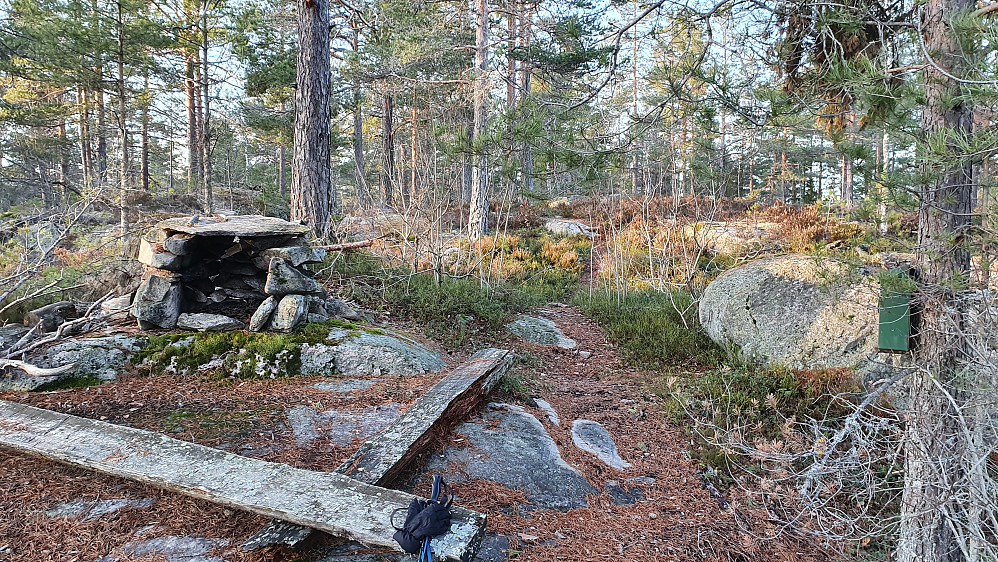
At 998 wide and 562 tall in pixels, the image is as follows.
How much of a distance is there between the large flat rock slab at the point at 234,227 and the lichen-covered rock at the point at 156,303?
1.77 ft

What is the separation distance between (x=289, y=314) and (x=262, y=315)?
250 mm

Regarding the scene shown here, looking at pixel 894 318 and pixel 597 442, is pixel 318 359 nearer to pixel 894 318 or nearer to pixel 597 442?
pixel 597 442

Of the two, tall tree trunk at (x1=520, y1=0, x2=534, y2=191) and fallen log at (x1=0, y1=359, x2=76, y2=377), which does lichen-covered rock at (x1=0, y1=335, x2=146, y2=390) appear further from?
tall tree trunk at (x1=520, y1=0, x2=534, y2=191)

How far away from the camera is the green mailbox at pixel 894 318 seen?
2.44 m

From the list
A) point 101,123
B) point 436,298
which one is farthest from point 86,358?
point 101,123

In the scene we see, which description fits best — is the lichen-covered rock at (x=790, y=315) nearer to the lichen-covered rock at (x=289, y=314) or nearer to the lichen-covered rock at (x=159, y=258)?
the lichen-covered rock at (x=289, y=314)

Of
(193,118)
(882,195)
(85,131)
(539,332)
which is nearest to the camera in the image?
(882,195)

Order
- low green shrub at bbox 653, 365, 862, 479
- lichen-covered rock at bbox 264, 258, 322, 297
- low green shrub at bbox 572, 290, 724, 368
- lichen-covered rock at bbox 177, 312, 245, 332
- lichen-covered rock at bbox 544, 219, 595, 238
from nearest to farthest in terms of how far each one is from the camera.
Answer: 1. low green shrub at bbox 653, 365, 862, 479
2. lichen-covered rock at bbox 177, 312, 245, 332
3. lichen-covered rock at bbox 264, 258, 322, 297
4. low green shrub at bbox 572, 290, 724, 368
5. lichen-covered rock at bbox 544, 219, 595, 238

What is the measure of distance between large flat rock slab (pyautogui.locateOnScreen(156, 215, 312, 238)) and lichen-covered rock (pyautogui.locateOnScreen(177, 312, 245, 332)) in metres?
0.79

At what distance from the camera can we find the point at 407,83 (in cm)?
1243

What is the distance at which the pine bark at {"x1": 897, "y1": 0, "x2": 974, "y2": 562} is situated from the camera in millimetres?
2248

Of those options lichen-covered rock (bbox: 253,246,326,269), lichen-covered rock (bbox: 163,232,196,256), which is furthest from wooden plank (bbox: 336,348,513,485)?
lichen-covered rock (bbox: 163,232,196,256)

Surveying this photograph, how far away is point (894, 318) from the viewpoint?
2.56 meters

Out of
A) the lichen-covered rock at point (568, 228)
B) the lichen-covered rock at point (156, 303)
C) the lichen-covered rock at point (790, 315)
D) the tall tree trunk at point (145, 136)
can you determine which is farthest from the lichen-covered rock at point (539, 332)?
the tall tree trunk at point (145, 136)
